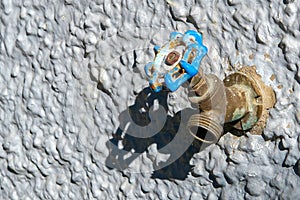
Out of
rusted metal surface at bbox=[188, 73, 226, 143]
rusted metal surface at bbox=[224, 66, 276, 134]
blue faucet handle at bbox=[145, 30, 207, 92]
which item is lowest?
rusted metal surface at bbox=[224, 66, 276, 134]

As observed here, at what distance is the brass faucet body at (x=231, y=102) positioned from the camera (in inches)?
24.9

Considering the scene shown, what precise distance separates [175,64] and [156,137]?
0.21 metres

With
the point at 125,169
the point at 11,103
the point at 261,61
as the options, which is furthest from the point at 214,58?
the point at 11,103

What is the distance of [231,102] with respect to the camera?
0.67m

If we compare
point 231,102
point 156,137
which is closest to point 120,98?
point 156,137

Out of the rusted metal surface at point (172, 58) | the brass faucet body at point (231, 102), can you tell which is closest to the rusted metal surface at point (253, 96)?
the brass faucet body at point (231, 102)

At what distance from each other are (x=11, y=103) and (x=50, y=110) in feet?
0.23

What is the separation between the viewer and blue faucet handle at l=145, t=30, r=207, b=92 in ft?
1.97

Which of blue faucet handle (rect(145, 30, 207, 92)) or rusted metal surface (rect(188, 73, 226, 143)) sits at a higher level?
blue faucet handle (rect(145, 30, 207, 92))

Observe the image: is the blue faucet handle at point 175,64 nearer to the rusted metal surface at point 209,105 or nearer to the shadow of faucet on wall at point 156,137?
the rusted metal surface at point 209,105

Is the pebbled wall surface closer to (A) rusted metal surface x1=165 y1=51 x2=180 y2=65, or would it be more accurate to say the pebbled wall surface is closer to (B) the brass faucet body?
(B) the brass faucet body

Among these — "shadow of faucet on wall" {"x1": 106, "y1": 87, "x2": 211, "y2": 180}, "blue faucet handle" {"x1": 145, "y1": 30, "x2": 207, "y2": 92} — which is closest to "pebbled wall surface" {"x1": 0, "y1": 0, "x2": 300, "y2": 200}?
"shadow of faucet on wall" {"x1": 106, "y1": 87, "x2": 211, "y2": 180}

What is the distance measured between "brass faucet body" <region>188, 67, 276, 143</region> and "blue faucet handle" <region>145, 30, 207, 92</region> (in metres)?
0.02

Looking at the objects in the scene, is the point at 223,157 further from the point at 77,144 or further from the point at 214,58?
the point at 77,144
